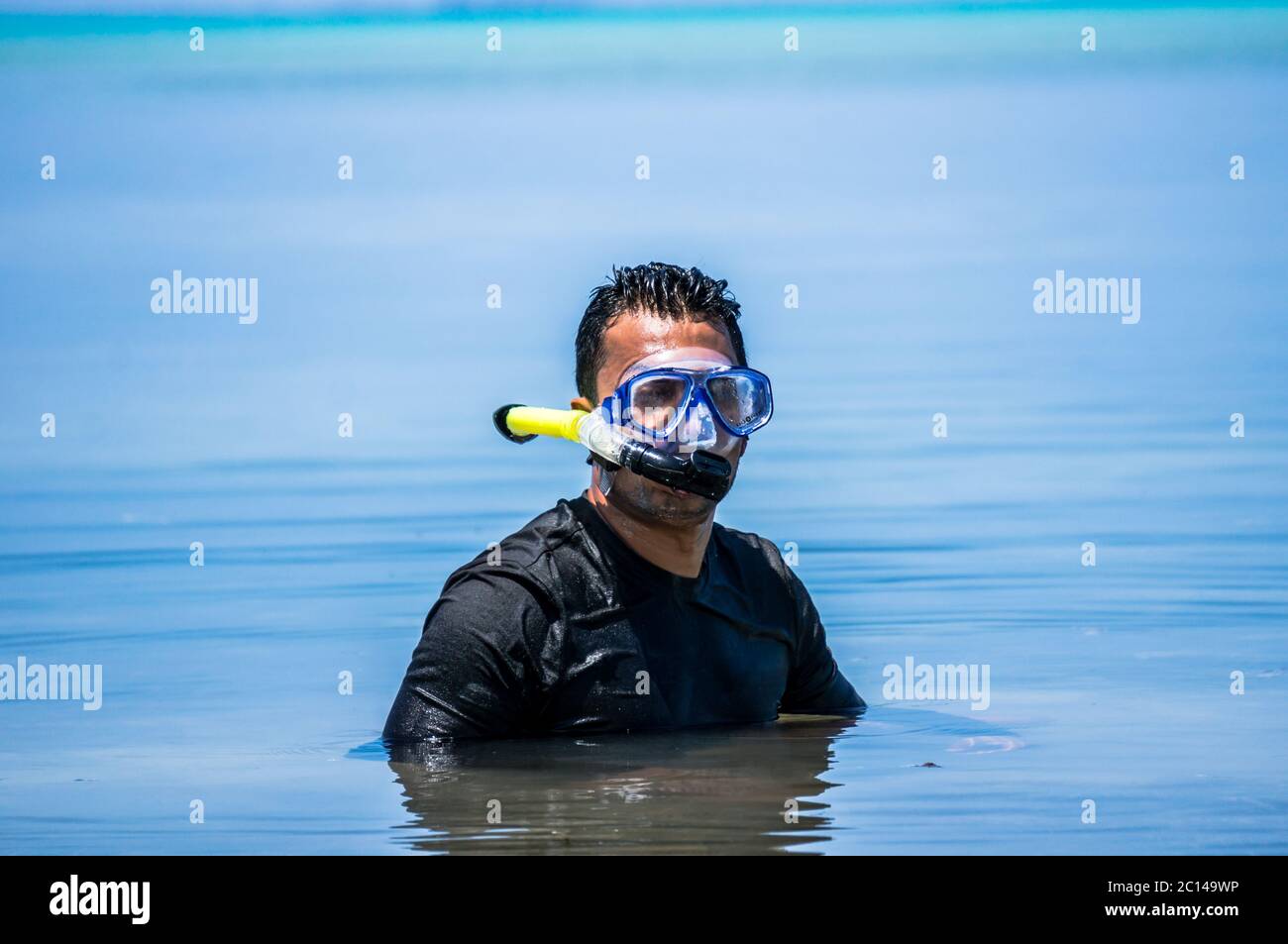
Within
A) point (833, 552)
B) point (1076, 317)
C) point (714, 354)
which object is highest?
point (1076, 317)

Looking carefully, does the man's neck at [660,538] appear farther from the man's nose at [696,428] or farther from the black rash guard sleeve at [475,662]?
the black rash guard sleeve at [475,662]

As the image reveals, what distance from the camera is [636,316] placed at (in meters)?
4.70

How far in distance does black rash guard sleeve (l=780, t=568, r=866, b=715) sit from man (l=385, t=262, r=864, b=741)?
21cm

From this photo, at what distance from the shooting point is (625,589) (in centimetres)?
457

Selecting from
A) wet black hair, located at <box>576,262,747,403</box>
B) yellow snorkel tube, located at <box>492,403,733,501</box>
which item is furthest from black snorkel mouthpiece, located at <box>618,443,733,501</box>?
wet black hair, located at <box>576,262,747,403</box>

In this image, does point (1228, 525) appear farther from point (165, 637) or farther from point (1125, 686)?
point (165, 637)

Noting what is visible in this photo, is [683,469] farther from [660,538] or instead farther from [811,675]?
[811,675]


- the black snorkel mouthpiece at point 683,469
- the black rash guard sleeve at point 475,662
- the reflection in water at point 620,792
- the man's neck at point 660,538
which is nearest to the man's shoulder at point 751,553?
the man's neck at point 660,538

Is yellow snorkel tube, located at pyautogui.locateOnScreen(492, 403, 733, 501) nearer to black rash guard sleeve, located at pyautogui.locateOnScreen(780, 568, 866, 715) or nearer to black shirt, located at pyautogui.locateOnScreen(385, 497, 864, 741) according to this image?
black shirt, located at pyautogui.locateOnScreen(385, 497, 864, 741)

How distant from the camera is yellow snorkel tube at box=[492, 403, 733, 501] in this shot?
4418mm

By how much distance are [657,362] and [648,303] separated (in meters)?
0.17

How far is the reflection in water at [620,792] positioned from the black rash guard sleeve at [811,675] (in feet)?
0.91
